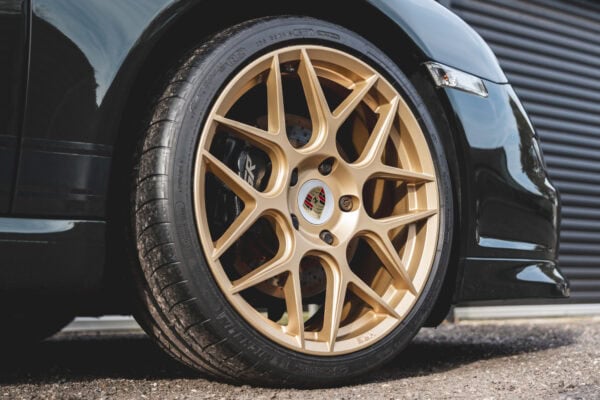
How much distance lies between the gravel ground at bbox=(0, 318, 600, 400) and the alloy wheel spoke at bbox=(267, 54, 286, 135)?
2.16ft

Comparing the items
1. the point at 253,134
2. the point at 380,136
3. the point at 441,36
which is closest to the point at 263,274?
the point at 253,134

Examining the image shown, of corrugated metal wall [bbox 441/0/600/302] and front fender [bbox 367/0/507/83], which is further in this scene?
corrugated metal wall [bbox 441/0/600/302]

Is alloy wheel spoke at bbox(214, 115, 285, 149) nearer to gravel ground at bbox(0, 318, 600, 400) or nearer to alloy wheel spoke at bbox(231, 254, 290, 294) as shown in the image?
alloy wheel spoke at bbox(231, 254, 290, 294)

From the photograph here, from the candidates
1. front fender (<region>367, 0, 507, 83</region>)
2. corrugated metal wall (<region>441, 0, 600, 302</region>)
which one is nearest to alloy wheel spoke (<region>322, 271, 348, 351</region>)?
front fender (<region>367, 0, 507, 83</region>)

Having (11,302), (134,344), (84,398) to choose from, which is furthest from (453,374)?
(134,344)

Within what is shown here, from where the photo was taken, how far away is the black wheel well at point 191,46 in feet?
5.41

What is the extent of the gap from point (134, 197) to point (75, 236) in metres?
0.16

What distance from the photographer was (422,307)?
191cm

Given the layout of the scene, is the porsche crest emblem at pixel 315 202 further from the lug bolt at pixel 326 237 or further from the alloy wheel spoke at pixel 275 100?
the alloy wheel spoke at pixel 275 100

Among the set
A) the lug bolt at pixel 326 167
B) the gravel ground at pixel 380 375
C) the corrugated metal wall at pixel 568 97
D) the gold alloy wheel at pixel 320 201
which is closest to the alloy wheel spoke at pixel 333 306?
the gold alloy wheel at pixel 320 201

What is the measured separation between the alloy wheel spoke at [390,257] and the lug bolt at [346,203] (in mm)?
95

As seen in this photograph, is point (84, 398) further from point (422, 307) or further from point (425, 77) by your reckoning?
point (425, 77)

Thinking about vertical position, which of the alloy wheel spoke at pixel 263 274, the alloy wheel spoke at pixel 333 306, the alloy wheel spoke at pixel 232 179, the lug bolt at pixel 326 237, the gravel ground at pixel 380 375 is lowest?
the gravel ground at pixel 380 375

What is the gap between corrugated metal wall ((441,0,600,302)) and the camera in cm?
522
